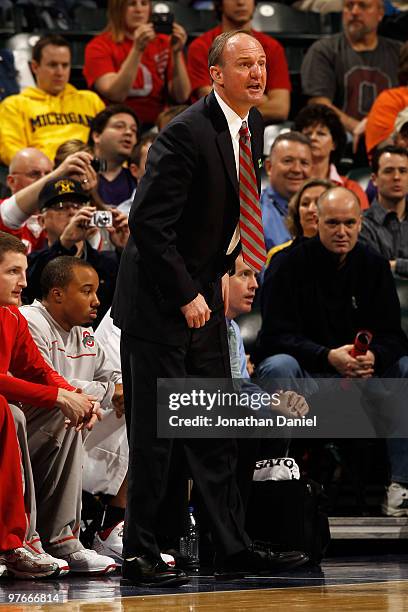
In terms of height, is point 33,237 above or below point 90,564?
above

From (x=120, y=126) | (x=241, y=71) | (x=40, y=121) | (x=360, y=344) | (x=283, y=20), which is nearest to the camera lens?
(x=241, y=71)

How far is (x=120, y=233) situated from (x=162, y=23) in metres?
2.50

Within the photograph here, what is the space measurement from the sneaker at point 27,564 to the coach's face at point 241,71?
1574 mm

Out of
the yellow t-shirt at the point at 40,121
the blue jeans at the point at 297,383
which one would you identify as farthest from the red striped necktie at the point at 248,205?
the yellow t-shirt at the point at 40,121

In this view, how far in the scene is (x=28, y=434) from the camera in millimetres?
4133

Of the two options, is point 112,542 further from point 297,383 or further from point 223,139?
point 223,139

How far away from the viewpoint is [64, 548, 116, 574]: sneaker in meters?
3.97

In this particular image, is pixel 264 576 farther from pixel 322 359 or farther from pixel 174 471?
pixel 322 359

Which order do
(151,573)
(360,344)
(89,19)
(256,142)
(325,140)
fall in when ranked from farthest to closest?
(89,19)
(325,140)
(360,344)
(256,142)
(151,573)

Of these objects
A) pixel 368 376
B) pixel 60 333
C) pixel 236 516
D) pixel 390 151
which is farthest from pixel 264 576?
pixel 390 151

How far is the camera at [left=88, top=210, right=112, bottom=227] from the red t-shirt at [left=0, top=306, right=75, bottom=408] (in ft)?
2.95

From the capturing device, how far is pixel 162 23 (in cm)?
736

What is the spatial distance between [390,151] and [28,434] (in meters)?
3.16

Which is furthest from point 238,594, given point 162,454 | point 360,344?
point 360,344
